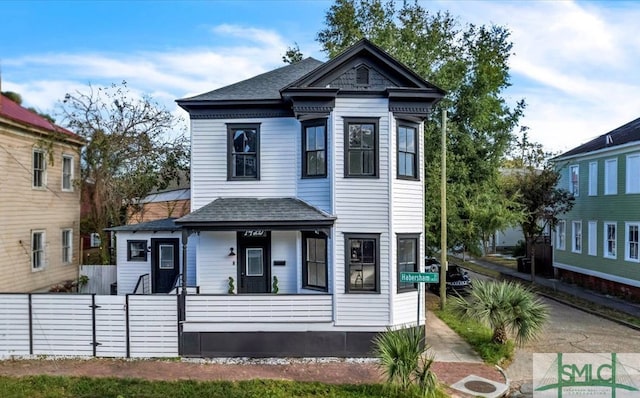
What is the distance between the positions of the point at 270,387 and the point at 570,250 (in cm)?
2107

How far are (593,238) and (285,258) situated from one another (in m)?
17.4

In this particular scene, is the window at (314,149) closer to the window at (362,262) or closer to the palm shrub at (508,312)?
the window at (362,262)

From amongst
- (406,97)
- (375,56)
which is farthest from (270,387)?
(375,56)

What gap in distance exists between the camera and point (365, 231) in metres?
11.3

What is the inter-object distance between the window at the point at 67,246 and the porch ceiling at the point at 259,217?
983 cm

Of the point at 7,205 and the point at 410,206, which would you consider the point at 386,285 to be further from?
the point at 7,205

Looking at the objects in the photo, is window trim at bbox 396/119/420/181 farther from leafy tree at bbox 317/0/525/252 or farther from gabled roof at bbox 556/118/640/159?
gabled roof at bbox 556/118/640/159

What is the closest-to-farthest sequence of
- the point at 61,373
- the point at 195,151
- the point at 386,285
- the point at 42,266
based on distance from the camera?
the point at 61,373 < the point at 386,285 < the point at 195,151 < the point at 42,266

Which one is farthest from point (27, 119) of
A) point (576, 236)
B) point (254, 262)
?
point (576, 236)

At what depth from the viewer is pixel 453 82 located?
18.2 metres

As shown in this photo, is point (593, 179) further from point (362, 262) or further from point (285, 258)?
point (285, 258)

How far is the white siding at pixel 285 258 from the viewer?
41.4 feet

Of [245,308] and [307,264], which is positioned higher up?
[307,264]

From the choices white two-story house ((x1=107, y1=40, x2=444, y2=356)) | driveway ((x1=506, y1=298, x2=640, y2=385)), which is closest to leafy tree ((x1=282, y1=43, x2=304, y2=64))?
white two-story house ((x1=107, y1=40, x2=444, y2=356))
